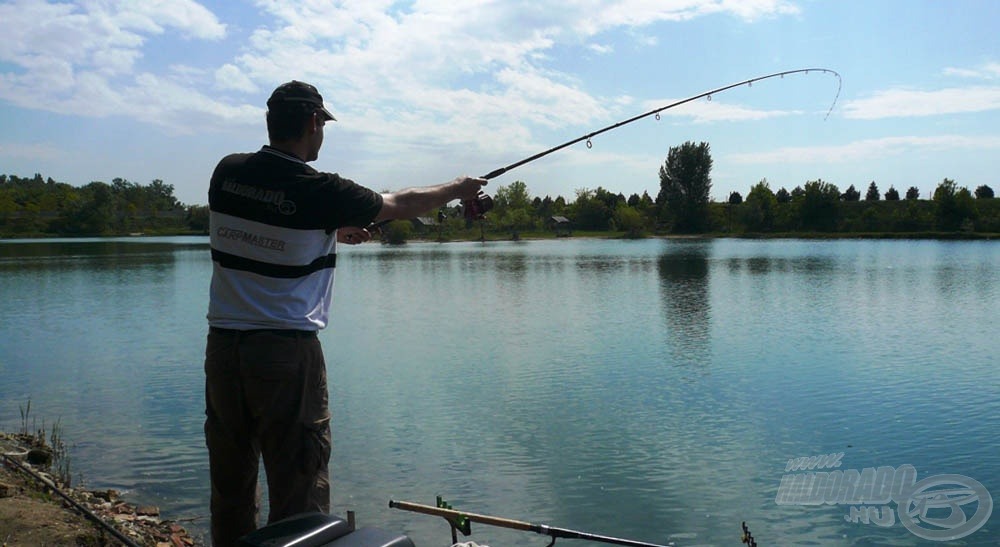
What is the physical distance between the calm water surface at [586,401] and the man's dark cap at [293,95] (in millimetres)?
4182

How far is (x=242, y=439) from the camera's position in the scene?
336 cm

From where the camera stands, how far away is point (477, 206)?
446 cm

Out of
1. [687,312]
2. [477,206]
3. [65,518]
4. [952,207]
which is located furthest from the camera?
[952,207]

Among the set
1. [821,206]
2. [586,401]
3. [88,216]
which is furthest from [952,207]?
[88,216]

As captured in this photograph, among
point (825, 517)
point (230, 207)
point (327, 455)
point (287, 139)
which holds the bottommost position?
point (825, 517)

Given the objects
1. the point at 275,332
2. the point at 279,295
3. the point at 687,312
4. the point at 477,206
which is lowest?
the point at 687,312

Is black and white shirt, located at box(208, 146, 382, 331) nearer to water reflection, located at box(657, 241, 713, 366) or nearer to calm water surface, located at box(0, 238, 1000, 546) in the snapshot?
calm water surface, located at box(0, 238, 1000, 546)

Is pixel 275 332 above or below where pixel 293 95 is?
below

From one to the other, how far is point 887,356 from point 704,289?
1239cm

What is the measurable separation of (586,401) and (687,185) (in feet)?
278

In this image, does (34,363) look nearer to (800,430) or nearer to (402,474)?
(402,474)

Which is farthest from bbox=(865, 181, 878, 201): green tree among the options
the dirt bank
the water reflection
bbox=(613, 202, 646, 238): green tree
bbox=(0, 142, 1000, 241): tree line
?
the dirt bank

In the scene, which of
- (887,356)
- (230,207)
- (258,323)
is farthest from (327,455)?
(887,356)

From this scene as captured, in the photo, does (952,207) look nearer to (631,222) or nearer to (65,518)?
(631,222)
